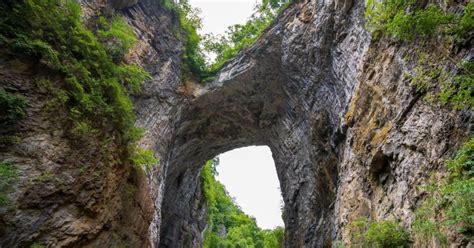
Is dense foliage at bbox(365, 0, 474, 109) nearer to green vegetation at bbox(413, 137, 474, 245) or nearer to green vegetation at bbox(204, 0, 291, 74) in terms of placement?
green vegetation at bbox(413, 137, 474, 245)

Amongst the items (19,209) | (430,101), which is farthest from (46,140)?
(430,101)

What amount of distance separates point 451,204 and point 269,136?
33.8 ft

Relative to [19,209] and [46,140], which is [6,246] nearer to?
[19,209]

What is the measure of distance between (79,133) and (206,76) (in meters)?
6.93

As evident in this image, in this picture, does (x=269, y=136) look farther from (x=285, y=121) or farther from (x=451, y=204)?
(x=451, y=204)

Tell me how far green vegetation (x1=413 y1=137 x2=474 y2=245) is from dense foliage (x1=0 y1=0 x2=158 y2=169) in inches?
221

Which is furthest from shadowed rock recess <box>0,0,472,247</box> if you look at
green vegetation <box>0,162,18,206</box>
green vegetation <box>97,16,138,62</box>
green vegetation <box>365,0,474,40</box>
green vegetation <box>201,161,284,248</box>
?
green vegetation <box>201,161,284,248</box>

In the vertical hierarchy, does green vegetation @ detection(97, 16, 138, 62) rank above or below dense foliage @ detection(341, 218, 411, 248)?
above

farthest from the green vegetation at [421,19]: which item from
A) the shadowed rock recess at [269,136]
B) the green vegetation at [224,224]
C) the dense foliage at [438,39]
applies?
the green vegetation at [224,224]

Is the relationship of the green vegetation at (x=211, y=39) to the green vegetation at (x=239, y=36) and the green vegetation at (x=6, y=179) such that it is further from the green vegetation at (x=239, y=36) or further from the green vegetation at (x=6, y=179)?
the green vegetation at (x=6, y=179)

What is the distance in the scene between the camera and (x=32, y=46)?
253 inches

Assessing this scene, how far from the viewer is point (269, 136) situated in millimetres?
13945

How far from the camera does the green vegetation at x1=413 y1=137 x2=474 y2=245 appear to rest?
3.37 m

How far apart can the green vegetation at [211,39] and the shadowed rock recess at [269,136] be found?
14.7 inches
